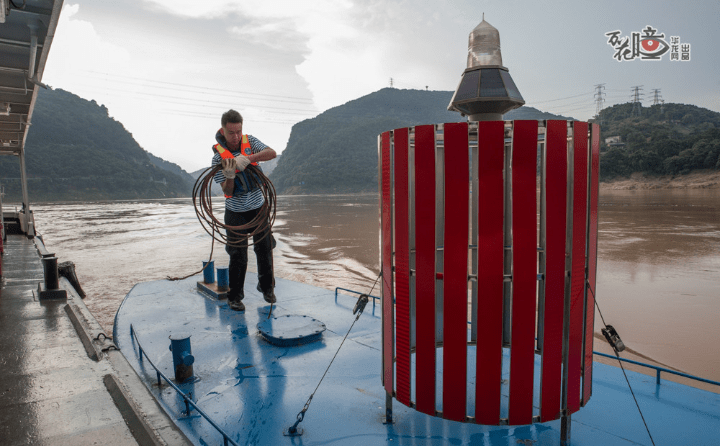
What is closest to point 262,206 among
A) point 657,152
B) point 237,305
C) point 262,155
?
point 262,155

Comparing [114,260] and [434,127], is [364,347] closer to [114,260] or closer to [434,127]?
[434,127]

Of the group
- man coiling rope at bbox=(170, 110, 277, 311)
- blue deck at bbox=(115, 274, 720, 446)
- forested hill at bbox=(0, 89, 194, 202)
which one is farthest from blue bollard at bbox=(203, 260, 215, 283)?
forested hill at bbox=(0, 89, 194, 202)

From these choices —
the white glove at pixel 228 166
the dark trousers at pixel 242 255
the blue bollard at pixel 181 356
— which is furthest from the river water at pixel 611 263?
the white glove at pixel 228 166

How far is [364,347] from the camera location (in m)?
5.56

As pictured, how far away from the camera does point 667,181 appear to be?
69.1 m

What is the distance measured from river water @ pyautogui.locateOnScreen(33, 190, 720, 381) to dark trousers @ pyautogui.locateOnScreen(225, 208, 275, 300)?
8766 mm

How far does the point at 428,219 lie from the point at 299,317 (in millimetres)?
3860

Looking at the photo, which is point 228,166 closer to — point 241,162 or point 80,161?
point 241,162

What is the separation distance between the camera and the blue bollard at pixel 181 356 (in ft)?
14.8

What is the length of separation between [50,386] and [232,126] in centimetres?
368

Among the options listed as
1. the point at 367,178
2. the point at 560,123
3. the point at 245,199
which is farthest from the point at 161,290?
the point at 367,178

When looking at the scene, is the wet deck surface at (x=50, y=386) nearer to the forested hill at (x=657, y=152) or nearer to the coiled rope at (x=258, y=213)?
the coiled rope at (x=258, y=213)

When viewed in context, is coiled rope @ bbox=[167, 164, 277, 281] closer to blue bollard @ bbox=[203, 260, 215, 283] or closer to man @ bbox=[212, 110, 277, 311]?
man @ bbox=[212, 110, 277, 311]

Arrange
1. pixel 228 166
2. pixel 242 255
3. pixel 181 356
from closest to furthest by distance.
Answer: pixel 181 356
pixel 228 166
pixel 242 255
